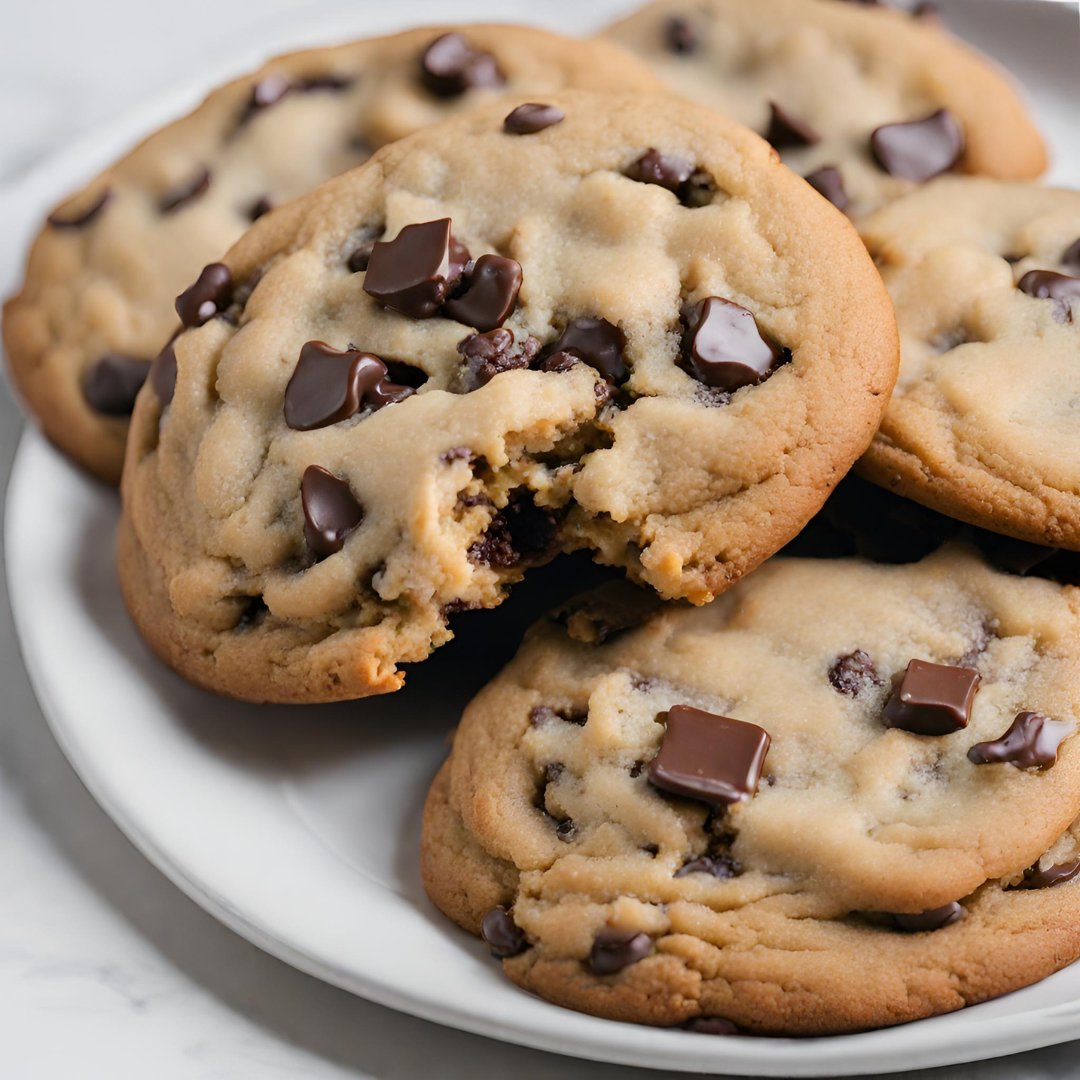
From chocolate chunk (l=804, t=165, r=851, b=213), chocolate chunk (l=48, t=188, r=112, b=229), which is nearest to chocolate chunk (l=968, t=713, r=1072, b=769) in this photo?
chocolate chunk (l=804, t=165, r=851, b=213)

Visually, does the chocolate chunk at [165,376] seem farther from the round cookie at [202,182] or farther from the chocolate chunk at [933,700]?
the chocolate chunk at [933,700]

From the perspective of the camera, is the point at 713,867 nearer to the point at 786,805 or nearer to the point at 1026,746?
the point at 786,805

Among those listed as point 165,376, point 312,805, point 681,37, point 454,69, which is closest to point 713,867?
point 312,805

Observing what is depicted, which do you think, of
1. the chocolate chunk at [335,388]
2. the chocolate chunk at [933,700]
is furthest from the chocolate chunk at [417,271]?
the chocolate chunk at [933,700]

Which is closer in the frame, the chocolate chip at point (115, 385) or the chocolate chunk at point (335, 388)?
the chocolate chunk at point (335, 388)

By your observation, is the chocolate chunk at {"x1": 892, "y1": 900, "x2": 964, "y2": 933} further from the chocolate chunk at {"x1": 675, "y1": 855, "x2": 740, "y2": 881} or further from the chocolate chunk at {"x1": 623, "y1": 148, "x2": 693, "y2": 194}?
the chocolate chunk at {"x1": 623, "y1": 148, "x2": 693, "y2": 194}

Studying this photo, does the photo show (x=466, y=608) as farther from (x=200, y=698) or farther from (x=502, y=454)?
(x=200, y=698)

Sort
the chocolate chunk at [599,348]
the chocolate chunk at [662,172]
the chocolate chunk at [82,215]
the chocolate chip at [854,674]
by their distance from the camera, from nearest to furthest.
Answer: the chocolate chip at [854,674], the chocolate chunk at [599,348], the chocolate chunk at [662,172], the chocolate chunk at [82,215]
